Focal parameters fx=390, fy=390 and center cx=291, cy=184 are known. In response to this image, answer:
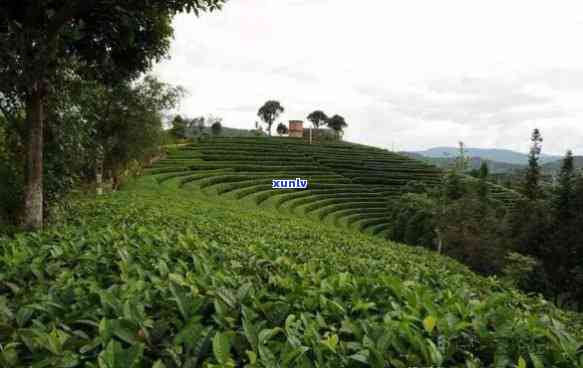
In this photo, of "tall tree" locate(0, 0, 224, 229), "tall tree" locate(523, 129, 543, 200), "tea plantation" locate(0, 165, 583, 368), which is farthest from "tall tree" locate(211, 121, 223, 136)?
"tea plantation" locate(0, 165, 583, 368)

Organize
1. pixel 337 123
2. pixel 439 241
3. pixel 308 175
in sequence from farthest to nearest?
pixel 337 123, pixel 308 175, pixel 439 241

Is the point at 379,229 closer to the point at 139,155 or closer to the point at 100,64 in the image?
the point at 139,155

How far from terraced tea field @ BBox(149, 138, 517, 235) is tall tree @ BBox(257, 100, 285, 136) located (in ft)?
116

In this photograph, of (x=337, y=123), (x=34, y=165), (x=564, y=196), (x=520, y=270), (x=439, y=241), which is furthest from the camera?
(x=337, y=123)

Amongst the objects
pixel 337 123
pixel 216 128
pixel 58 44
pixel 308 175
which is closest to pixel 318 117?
pixel 337 123

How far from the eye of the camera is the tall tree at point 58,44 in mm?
5184

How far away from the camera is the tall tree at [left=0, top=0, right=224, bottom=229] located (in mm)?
5184

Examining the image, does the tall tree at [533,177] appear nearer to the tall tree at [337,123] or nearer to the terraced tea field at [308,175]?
the terraced tea field at [308,175]

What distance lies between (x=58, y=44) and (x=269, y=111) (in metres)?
89.8

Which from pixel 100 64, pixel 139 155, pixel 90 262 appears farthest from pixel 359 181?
pixel 90 262

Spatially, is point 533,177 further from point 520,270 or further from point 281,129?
point 281,129

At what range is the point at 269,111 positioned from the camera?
309 ft

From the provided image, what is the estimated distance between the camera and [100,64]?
7.23 m

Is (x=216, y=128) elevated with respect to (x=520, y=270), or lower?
elevated
